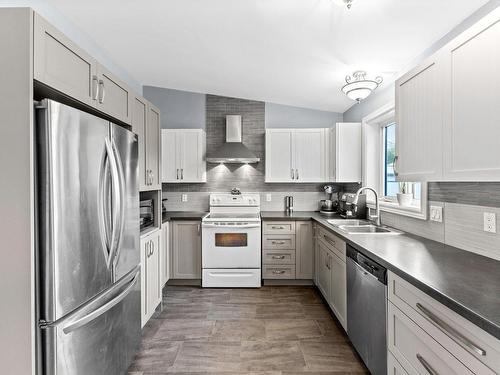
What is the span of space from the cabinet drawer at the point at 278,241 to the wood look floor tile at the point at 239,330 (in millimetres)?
1060

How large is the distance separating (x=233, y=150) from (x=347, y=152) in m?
1.52

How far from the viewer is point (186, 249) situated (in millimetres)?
3604

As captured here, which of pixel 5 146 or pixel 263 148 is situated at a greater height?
pixel 263 148

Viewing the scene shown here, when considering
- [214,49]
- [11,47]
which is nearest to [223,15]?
[214,49]

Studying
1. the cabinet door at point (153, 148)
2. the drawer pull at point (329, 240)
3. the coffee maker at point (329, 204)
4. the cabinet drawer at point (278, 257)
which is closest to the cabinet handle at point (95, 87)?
the cabinet door at point (153, 148)

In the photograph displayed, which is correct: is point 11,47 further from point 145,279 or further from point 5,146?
point 145,279

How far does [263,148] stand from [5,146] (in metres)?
3.27

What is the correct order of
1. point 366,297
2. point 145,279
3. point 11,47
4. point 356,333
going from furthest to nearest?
point 145,279 < point 356,333 < point 366,297 < point 11,47

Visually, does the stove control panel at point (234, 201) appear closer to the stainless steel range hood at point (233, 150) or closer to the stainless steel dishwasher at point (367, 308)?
the stainless steel range hood at point (233, 150)

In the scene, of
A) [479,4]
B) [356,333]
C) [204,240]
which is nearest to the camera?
[479,4]

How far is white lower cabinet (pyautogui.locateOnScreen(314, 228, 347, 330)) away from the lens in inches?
92.8

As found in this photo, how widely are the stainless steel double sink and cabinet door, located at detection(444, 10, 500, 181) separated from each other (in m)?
1.17

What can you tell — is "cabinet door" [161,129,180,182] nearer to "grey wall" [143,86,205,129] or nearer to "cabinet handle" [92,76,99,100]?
"grey wall" [143,86,205,129]

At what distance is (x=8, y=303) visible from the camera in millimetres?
1200
